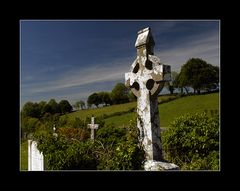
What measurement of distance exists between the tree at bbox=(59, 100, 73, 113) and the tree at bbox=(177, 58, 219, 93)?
2946mm

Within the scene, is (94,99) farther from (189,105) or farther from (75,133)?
(189,105)

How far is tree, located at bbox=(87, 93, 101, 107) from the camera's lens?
978 centimetres

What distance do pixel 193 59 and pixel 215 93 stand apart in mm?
1024

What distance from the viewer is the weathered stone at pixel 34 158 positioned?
755 cm

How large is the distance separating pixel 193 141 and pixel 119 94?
281 cm

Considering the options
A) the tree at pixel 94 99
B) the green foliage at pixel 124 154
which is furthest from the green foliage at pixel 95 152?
the tree at pixel 94 99

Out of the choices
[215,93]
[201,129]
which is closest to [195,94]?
[215,93]

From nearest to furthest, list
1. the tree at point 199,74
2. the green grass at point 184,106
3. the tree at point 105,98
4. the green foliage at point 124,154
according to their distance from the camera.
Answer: the green foliage at point 124,154
the tree at point 199,74
the green grass at point 184,106
the tree at point 105,98

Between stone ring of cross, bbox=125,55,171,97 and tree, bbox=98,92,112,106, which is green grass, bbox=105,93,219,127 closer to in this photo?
tree, bbox=98,92,112,106

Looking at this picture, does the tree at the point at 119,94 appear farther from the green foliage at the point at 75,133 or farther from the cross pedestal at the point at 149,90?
the cross pedestal at the point at 149,90

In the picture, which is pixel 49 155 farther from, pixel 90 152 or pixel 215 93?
pixel 215 93

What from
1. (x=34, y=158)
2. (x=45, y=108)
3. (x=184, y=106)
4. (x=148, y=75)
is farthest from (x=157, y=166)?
(x=45, y=108)

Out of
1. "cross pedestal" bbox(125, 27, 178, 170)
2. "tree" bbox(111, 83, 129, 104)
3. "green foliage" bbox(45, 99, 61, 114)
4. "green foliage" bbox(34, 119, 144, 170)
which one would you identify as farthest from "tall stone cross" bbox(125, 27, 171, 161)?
"green foliage" bbox(45, 99, 61, 114)

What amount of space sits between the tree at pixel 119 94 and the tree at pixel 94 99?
0.40 meters
